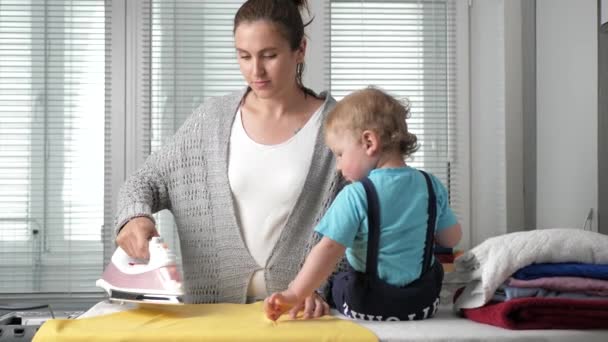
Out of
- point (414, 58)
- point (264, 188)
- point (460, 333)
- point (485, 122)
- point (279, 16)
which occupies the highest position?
point (414, 58)

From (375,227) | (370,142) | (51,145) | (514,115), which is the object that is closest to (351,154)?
(370,142)

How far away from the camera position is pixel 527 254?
1373mm

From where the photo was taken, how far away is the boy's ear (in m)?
1.36

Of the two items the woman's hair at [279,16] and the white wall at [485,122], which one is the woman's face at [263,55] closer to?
the woman's hair at [279,16]

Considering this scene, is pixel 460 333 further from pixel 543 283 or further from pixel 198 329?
pixel 198 329

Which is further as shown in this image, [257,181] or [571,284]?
[257,181]

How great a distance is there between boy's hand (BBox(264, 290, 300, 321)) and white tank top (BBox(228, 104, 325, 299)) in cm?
33

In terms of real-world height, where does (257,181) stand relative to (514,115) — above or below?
below

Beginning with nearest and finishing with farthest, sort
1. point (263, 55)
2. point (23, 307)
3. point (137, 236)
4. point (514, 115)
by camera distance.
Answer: point (137, 236), point (263, 55), point (23, 307), point (514, 115)

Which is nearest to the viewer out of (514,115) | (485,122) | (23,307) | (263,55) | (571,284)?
(571,284)

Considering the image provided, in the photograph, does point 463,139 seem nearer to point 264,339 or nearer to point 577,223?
point 577,223

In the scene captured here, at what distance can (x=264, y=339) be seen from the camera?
1.20 m

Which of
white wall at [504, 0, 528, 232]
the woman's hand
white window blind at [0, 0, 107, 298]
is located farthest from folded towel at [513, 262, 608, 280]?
white window blind at [0, 0, 107, 298]

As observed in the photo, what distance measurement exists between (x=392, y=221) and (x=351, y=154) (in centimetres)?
14
